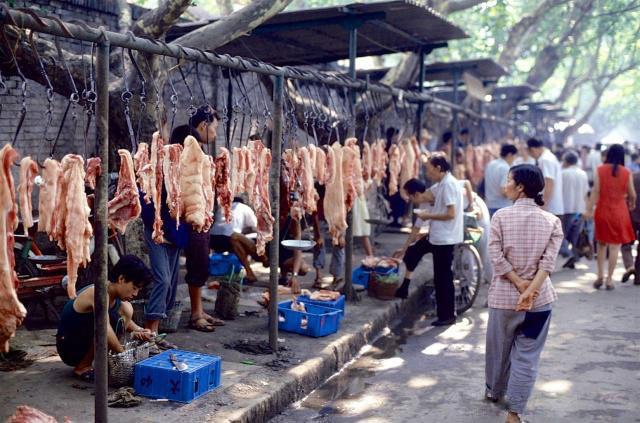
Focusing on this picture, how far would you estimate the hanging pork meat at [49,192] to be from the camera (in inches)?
176

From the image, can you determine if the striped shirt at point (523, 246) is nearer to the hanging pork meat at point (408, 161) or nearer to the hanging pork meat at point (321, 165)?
the hanging pork meat at point (321, 165)

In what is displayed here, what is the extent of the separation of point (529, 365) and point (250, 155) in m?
2.92

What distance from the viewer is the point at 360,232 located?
442 inches

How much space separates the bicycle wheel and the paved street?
24cm

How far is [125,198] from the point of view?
529cm

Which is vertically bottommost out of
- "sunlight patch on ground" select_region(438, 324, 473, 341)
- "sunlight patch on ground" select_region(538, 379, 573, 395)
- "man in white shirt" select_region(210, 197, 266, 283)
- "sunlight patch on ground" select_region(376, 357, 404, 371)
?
"sunlight patch on ground" select_region(538, 379, 573, 395)

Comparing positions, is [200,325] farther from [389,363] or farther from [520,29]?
[520,29]

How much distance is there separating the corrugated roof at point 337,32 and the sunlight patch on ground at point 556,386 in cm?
470

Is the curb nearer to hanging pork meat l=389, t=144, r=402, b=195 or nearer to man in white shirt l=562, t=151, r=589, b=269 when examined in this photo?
hanging pork meat l=389, t=144, r=402, b=195

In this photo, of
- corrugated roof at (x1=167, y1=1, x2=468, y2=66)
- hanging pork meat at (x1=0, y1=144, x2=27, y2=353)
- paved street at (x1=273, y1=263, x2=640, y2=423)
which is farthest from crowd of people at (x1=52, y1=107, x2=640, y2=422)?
corrugated roof at (x1=167, y1=1, x2=468, y2=66)

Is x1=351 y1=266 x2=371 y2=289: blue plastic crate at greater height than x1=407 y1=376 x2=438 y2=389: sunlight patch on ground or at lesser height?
greater

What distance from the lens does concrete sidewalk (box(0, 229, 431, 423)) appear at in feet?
17.4

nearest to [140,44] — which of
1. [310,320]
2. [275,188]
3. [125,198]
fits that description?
[125,198]

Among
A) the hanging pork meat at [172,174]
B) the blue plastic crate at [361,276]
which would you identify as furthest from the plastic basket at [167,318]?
the blue plastic crate at [361,276]
